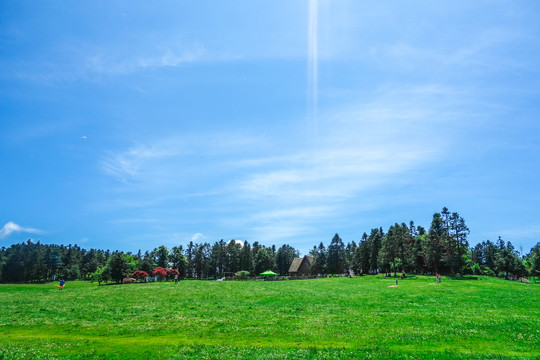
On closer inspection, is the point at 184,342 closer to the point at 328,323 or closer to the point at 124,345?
the point at 124,345

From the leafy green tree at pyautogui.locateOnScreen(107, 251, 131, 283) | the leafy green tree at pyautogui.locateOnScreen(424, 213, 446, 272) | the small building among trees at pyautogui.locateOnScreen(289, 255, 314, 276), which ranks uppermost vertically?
the leafy green tree at pyautogui.locateOnScreen(424, 213, 446, 272)

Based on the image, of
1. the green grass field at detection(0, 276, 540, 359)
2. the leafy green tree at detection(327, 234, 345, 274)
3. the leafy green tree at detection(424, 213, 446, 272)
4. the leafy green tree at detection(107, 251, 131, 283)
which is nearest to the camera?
the green grass field at detection(0, 276, 540, 359)

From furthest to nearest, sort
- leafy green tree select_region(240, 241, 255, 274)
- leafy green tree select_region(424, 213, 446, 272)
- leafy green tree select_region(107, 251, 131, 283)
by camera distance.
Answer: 1. leafy green tree select_region(240, 241, 255, 274)
2. leafy green tree select_region(424, 213, 446, 272)
3. leafy green tree select_region(107, 251, 131, 283)

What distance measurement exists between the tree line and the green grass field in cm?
5870

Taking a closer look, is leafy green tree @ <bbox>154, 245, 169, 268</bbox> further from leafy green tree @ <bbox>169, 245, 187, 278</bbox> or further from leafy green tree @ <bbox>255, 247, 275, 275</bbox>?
leafy green tree @ <bbox>255, 247, 275, 275</bbox>

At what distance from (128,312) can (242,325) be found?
1388cm

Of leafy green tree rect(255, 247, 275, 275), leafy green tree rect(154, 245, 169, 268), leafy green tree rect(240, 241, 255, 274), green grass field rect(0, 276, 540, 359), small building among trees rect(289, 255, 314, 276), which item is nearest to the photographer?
green grass field rect(0, 276, 540, 359)

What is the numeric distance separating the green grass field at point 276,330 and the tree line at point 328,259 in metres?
58.7

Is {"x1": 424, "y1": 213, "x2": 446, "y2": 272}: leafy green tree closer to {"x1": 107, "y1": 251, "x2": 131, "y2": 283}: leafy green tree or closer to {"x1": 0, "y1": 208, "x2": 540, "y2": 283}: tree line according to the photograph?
{"x1": 0, "y1": 208, "x2": 540, "y2": 283}: tree line

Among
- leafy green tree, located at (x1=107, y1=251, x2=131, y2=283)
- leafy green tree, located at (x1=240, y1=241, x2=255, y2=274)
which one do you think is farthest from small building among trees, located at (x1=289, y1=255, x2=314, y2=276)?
leafy green tree, located at (x1=107, y1=251, x2=131, y2=283)

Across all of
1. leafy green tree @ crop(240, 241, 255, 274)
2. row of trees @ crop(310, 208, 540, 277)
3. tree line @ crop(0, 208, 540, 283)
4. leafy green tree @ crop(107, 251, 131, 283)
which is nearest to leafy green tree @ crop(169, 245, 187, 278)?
tree line @ crop(0, 208, 540, 283)

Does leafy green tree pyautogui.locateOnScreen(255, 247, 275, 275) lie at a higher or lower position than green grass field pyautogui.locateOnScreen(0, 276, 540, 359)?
lower

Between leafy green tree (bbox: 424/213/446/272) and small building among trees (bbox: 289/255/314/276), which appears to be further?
small building among trees (bbox: 289/255/314/276)

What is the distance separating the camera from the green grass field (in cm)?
1725
